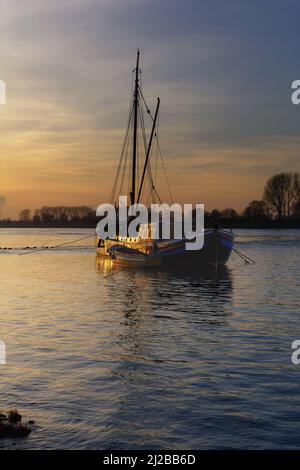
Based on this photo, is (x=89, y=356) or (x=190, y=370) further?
(x=89, y=356)

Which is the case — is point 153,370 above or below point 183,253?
below

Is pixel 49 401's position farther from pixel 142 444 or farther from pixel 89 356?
pixel 89 356

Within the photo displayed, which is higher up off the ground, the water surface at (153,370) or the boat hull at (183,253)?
the boat hull at (183,253)

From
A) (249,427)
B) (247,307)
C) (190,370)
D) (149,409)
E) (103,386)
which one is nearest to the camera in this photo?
(249,427)

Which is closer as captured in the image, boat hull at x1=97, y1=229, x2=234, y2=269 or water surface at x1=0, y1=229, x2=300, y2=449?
water surface at x1=0, y1=229, x2=300, y2=449

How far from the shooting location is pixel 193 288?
118 feet

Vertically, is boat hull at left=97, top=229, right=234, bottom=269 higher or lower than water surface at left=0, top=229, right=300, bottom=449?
higher

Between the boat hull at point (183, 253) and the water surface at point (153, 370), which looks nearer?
the water surface at point (153, 370)

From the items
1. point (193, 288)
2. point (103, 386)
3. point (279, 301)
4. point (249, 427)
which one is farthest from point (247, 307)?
point (249, 427)

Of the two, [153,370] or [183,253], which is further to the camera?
[183,253]

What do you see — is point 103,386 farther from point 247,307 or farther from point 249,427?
point 247,307
